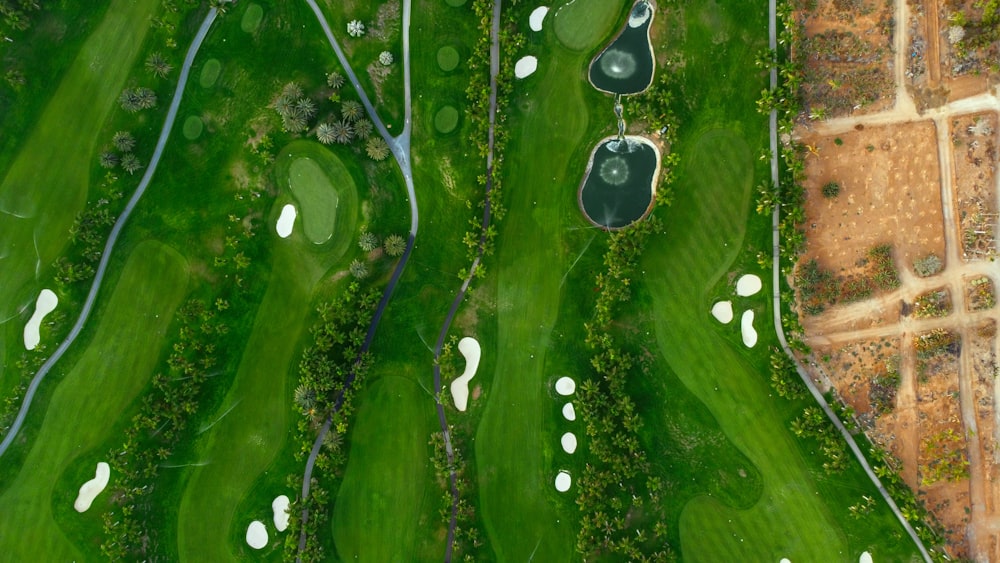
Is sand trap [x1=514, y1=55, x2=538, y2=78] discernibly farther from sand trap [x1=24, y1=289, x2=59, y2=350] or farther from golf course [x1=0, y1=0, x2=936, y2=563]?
sand trap [x1=24, y1=289, x2=59, y2=350]

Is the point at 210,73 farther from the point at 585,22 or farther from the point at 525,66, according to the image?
the point at 585,22

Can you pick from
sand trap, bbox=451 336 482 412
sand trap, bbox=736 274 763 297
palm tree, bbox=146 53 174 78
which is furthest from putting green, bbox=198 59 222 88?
sand trap, bbox=736 274 763 297

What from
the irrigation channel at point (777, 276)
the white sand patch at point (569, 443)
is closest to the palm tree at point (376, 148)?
the white sand patch at point (569, 443)

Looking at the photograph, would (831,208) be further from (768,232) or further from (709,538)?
(709,538)

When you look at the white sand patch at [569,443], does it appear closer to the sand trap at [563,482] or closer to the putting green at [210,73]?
the sand trap at [563,482]

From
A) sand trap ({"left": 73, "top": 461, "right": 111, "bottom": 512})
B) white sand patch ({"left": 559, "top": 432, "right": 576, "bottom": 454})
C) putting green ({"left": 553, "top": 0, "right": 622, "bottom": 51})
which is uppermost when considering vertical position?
putting green ({"left": 553, "top": 0, "right": 622, "bottom": 51})
